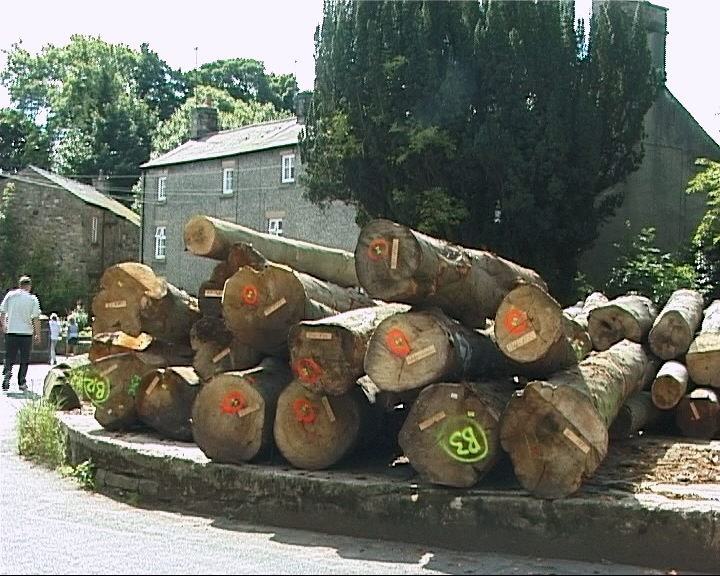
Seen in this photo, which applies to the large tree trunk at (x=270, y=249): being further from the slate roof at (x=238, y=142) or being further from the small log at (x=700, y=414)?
the slate roof at (x=238, y=142)

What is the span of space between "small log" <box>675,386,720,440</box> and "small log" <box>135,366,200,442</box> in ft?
16.0

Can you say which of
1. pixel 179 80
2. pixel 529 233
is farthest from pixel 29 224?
pixel 179 80

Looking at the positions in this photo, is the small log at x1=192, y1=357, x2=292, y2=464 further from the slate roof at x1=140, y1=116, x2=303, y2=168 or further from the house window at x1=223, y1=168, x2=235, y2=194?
the house window at x1=223, y1=168, x2=235, y2=194

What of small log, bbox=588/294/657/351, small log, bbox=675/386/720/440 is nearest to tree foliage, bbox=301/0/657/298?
small log, bbox=588/294/657/351

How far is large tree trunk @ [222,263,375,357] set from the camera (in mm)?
7641

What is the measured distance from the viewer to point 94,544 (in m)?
6.48

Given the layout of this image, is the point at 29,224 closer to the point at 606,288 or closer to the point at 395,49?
the point at 395,49

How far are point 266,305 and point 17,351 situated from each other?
28.3ft

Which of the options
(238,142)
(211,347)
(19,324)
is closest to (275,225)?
(238,142)

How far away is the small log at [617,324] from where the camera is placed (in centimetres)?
1073

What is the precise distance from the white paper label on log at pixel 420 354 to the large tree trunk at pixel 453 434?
0.22 meters

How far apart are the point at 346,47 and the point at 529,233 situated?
25.5 feet

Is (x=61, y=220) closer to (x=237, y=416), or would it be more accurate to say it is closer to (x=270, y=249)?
(x=270, y=249)

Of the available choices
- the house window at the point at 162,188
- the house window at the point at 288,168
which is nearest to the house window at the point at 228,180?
the house window at the point at 288,168
